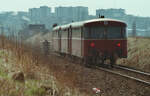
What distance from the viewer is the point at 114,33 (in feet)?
59.9

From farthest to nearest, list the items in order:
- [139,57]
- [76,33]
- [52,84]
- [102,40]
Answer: [139,57]
[76,33]
[102,40]
[52,84]

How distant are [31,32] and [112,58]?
9303 cm

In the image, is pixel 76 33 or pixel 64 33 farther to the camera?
pixel 64 33

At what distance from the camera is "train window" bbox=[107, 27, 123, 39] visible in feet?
59.8

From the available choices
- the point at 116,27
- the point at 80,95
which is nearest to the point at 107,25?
the point at 116,27

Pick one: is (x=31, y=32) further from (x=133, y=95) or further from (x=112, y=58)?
(x=133, y=95)

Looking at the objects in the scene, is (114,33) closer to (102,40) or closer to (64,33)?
(102,40)

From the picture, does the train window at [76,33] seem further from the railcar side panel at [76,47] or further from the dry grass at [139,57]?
the dry grass at [139,57]

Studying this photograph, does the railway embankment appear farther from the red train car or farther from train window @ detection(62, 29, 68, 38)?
train window @ detection(62, 29, 68, 38)

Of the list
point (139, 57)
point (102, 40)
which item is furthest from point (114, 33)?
point (139, 57)

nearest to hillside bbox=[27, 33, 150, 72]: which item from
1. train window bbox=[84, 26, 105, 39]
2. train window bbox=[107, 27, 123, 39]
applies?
train window bbox=[107, 27, 123, 39]

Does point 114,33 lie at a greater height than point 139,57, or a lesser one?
greater

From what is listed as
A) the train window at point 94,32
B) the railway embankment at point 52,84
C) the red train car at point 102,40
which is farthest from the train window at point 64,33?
the railway embankment at point 52,84

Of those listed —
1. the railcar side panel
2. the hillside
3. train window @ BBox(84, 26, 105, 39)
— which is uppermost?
train window @ BBox(84, 26, 105, 39)
